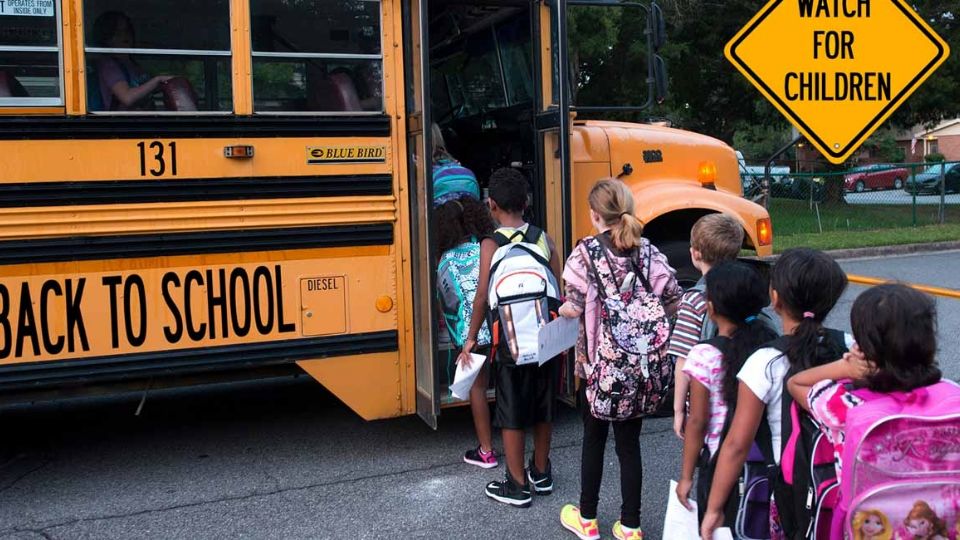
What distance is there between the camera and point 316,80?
4.54 m

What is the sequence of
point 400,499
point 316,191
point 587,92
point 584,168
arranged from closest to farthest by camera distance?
1. point 400,499
2. point 316,191
3. point 584,168
4. point 587,92

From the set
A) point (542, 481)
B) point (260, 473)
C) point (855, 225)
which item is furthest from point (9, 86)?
point (855, 225)

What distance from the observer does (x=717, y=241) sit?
3.24m

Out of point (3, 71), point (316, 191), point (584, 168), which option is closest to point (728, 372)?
point (316, 191)

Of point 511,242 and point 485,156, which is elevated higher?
point 485,156

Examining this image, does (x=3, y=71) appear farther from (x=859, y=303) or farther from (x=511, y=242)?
(x=859, y=303)

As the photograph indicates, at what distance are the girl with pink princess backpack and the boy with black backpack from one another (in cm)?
184

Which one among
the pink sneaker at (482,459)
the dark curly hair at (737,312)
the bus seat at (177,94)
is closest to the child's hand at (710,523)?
the dark curly hair at (737,312)

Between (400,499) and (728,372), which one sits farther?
(400,499)

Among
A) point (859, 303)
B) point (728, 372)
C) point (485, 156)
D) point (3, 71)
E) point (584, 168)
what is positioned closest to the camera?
point (859, 303)

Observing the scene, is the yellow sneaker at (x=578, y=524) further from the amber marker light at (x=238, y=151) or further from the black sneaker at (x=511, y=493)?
the amber marker light at (x=238, y=151)

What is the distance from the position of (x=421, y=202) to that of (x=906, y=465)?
283cm

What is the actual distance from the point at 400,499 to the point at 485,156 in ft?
8.37

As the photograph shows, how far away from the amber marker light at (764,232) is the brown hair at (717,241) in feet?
8.77
